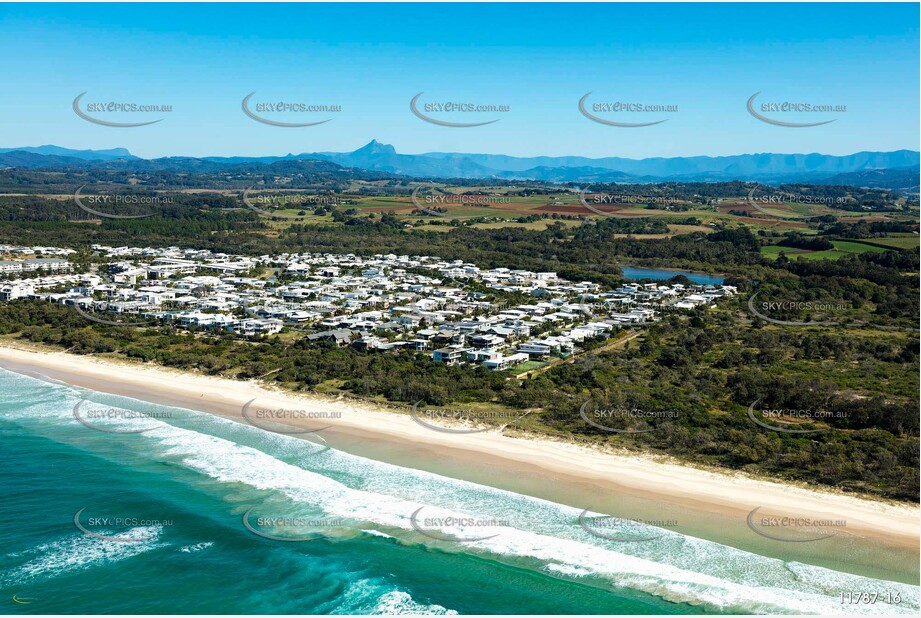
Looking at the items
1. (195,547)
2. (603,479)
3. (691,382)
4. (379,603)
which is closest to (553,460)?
(603,479)

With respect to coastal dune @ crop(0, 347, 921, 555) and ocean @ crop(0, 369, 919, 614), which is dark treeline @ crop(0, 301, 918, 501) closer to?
coastal dune @ crop(0, 347, 921, 555)

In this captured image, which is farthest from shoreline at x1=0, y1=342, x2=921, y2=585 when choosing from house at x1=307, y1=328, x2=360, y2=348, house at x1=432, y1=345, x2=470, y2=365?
house at x1=307, y1=328, x2=360, y2=348

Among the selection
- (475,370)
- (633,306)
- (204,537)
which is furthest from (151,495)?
(633,306)

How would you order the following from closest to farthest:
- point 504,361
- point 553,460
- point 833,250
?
point 553,460, point 504,361, point 833,250

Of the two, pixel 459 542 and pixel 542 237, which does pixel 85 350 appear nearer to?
pixel 459 542

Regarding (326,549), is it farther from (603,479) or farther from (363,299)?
(363,299)

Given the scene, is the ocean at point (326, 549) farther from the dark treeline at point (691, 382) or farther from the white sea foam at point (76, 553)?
the dark treeline at point (691, 382)
